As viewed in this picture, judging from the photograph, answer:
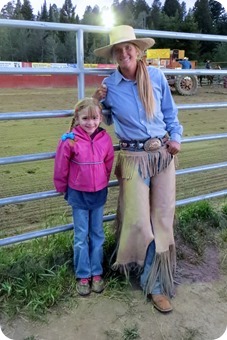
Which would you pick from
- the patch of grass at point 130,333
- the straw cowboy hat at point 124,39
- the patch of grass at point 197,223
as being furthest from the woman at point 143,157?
the patch of grass at point 197,223

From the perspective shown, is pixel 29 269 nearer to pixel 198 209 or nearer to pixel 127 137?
pixel 127 137

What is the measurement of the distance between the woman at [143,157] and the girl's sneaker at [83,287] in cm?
22

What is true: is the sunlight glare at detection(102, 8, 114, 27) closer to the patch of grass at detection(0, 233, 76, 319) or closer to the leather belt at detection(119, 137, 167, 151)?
the leather belt at detection(119, 137, 167, 151)

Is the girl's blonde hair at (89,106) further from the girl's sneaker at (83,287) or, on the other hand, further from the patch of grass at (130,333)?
the patch of grass at (130,333)

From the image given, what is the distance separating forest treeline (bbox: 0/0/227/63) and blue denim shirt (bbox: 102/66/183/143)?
1.65ft

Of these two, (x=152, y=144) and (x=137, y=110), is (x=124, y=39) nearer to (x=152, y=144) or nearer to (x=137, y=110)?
(x=137, y=110)

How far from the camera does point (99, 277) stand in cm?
252

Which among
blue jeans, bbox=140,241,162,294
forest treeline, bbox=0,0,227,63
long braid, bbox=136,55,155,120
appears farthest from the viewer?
forest treeline, bbox=0,0,227,63

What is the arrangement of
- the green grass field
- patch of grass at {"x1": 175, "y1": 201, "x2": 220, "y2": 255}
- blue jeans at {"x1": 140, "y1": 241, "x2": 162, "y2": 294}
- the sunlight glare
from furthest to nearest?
the green grass field < patch of grass at {"x1": 175, "y1": 201, "x2": 220, "y2": 255} < the sunlight glare < blue jeans at {"x1": 140, "y1": 241, "x2": 162, "y2": 294}

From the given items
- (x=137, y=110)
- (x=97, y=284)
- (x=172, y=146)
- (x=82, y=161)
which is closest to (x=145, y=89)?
(x=137, y=110)

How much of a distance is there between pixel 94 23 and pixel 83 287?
2.88 m

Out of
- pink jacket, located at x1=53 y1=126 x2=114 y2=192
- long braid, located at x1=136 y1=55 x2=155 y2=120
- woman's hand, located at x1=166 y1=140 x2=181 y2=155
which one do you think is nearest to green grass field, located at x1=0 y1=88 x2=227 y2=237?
pink jacket, located at x1=53 y1=126 x2=114 y2=192

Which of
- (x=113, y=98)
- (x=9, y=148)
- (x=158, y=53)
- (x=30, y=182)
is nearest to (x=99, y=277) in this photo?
(x=113, y=98)

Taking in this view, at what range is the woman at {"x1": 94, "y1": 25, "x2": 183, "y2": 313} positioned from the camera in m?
2.32
